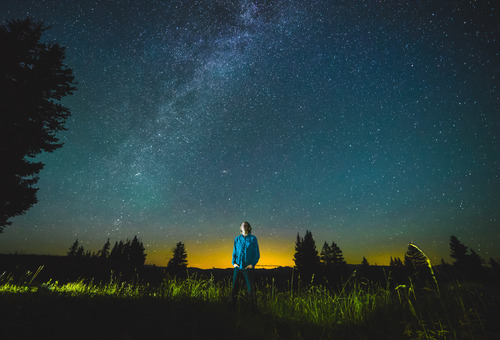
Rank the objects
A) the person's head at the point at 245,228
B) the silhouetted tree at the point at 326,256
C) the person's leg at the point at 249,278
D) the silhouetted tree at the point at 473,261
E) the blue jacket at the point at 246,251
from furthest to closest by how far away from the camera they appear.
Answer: the silhouetted tree at the point at 326,256 → the silhouetted tree at the point at 473,261 → the person's head at the point at 245,228 → the blue jacket at the point at 246,251 → the person's leg at the point at 249,278

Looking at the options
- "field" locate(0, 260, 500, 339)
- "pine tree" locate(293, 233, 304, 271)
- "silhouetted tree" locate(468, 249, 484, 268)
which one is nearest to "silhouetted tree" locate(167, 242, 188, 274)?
"pine tree" locate(293, 233, 304, 271)

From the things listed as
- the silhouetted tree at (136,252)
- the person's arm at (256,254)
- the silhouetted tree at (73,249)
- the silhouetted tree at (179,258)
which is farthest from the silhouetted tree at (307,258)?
the silhouetted tree at (73,249)

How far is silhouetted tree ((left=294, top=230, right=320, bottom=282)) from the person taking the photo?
4112 cm

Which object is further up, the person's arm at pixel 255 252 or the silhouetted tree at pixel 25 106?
the silhouetted tree at pixel 25 106

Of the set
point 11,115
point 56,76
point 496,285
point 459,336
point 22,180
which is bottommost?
point 459,336

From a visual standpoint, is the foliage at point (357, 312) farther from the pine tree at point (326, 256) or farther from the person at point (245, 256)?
the pine tree at point (326, 256)

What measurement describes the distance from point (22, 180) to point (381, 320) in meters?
13.7

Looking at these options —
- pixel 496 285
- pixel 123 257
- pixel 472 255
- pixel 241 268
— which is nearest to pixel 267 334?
pixel 241 268

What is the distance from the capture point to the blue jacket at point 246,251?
198 inches

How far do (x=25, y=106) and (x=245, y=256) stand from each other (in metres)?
11.4

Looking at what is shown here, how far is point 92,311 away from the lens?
261 cm

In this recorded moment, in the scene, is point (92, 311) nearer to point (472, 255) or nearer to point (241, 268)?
point (241, 268)

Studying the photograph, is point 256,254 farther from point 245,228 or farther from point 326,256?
point 326,256

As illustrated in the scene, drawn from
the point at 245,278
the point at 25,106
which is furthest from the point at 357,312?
the point at 25,106
